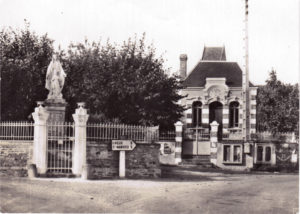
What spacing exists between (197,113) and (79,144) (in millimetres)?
23332

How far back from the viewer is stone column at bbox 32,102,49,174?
18688 millimetres

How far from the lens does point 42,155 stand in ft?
61.3

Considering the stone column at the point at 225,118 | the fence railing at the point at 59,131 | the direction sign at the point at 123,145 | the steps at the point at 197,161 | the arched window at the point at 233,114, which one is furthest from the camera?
the arched window at the point at 233,114

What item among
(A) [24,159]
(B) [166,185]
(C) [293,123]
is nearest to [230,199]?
(B) [166,185]

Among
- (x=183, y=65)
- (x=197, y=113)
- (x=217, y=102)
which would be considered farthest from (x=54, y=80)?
(x=183, y=65)

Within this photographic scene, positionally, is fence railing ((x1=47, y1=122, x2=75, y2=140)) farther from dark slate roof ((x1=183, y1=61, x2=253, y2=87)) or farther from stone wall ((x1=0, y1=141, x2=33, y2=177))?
dark slate roof ((x1=183, y1=61, x2=253, y2=87))

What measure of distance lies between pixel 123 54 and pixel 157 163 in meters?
10.5

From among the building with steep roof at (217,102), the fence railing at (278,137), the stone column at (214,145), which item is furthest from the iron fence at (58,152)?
the building with steep roof at (217,102)

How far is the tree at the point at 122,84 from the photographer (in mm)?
27453

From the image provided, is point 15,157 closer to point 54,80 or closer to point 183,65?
point 54,80

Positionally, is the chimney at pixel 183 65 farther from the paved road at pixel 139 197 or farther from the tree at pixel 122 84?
the paved road at pixel 139 197

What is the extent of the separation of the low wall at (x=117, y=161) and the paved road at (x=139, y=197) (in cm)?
95

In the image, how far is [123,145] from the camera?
64.4ft

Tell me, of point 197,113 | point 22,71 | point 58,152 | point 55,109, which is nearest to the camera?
point 58,152
